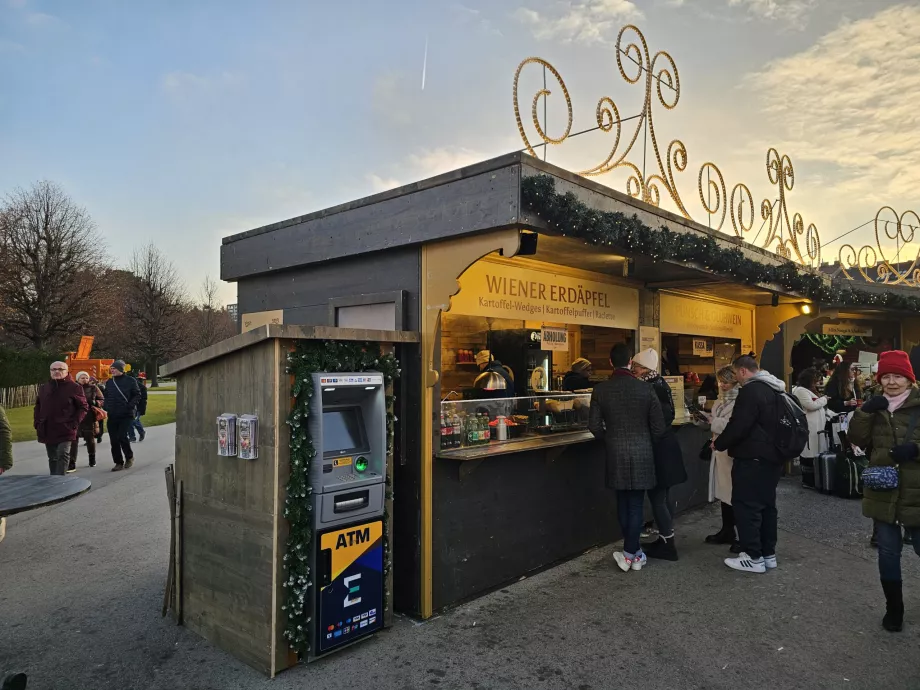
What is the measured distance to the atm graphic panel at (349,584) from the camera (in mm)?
3400

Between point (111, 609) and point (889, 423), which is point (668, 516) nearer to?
point (889, 423)

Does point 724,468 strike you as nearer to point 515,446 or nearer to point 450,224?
point 515,446

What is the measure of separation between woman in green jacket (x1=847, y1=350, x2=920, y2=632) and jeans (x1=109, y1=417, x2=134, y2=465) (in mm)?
9758

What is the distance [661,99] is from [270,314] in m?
4.57

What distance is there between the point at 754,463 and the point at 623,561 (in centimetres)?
132

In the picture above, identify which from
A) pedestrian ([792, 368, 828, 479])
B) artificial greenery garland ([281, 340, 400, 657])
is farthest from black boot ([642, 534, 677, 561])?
pedestrian ([792, 368, 828, 479])

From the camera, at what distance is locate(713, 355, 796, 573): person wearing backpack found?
4742 mm

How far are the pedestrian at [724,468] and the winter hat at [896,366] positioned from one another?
1746 millimetres

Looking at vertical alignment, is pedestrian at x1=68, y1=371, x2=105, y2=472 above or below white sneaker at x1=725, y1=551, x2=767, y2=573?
above

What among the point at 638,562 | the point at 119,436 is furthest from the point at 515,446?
the point at 119,436

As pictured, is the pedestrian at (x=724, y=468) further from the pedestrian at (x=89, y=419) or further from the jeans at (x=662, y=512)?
the pedestrian at (x=89, y=419)

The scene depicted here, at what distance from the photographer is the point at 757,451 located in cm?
475

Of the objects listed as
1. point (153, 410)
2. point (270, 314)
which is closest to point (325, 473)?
point (270, 314)

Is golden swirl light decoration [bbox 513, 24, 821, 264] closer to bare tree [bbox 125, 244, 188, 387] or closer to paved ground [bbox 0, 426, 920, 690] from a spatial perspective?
paved ground [bbox 0, 426, 920, 690]
